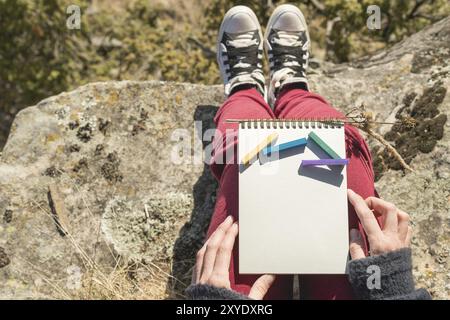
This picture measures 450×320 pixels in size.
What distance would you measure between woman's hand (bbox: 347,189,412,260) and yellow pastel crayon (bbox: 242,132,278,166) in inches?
15.9

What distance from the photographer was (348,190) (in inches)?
84.7

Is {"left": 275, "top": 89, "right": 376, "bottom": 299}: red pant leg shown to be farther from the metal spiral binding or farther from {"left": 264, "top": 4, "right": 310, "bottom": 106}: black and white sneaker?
{"left": 264, "top": 4, "right": 310, "bottom": 106}: black and white sneaker

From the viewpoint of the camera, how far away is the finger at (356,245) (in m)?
2.04

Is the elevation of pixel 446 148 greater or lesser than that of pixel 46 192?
greater

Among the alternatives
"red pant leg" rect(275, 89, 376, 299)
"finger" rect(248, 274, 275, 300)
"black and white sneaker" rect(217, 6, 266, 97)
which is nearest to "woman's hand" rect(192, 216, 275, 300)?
"finger" rect(248, 274, 275, 300)

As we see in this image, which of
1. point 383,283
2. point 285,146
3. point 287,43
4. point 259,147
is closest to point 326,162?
point 285,146

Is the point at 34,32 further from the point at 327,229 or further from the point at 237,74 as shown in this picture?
the point at 327,229

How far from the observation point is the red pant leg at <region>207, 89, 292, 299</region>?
2146mm

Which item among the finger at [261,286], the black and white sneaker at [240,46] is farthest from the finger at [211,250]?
the black and white sneaker at [240,46]

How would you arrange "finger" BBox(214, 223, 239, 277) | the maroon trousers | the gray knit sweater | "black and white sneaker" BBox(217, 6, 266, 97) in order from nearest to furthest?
the gray knit sweater → "finger" BBox(214, 223, 239, 277) → the maroon trousers → "black and white sneaker" BBox(217, 6, 266, 97)

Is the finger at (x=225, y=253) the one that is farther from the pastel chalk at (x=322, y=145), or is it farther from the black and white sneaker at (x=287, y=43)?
the black and white sneaker at (x=287, y=43)

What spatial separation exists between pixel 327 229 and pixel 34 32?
3343mm

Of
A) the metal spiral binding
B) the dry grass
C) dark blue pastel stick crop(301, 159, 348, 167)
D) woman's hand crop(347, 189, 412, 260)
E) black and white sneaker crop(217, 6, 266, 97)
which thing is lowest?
the dry grass

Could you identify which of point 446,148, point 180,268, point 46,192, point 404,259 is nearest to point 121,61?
point 46,192
